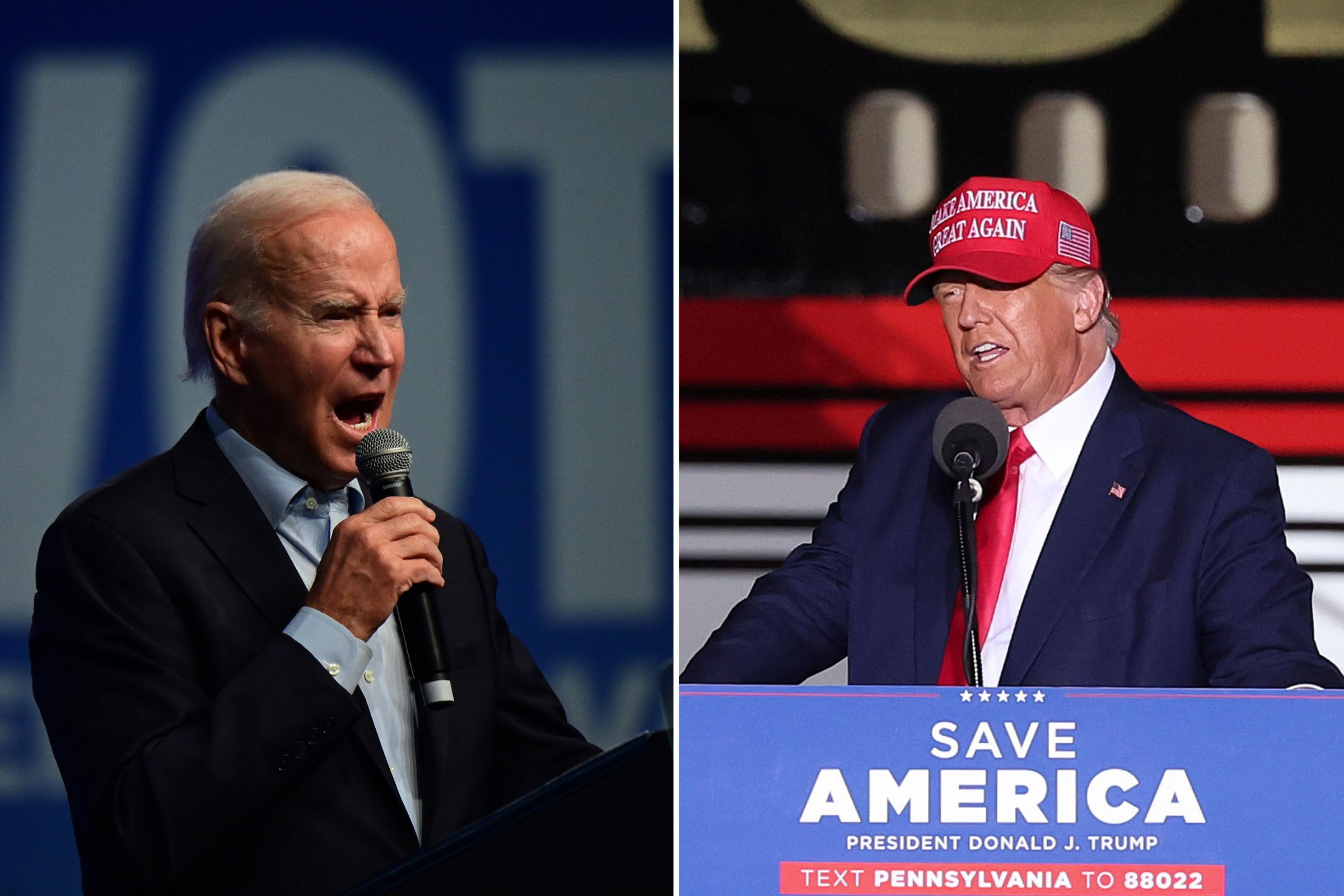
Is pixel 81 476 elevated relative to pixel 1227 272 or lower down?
lower down

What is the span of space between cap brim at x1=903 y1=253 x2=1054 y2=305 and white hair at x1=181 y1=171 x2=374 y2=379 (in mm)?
1131

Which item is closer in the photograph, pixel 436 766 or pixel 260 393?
pixel 436 766

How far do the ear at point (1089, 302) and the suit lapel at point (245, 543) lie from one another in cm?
120

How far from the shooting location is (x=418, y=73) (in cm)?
365

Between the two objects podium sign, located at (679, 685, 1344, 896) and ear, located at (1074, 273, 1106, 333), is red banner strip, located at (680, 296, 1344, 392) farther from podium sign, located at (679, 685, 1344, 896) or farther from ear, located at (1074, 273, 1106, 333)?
podium sign, located at (679, 685, 1344, 896)

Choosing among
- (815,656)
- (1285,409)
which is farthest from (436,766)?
(1285,409)

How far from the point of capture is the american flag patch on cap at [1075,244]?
84.4 inches

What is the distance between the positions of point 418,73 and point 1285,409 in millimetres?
2253

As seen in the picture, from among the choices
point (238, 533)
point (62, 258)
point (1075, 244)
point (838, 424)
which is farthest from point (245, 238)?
point (1075, 244)

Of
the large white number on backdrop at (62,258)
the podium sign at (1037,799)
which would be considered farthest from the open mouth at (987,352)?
the large white number on backdrop at (62,258)

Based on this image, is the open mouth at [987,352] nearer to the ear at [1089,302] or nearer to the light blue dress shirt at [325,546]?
the ear at [1089,302]

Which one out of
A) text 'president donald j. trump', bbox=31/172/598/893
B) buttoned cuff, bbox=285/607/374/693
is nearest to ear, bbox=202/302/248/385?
text 'president donald j. trump', bbox=31/172/598/893

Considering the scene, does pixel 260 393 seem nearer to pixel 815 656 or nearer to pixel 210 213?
pixel 210 213

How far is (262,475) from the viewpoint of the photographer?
263 centimetres
